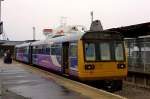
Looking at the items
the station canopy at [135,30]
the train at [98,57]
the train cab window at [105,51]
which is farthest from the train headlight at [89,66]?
the station canopy at [135,30]

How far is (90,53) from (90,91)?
3.86m

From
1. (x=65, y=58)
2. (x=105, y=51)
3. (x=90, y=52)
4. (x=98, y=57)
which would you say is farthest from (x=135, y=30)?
(x=90, y=52)

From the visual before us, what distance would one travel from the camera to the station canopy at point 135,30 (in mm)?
23241

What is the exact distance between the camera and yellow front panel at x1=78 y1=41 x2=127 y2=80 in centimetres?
1936

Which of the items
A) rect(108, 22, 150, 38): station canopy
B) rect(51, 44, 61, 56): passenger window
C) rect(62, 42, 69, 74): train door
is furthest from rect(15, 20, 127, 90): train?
rect(108, 22, 150, 38): station canopy

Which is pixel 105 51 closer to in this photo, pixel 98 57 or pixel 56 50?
pixel 98 57

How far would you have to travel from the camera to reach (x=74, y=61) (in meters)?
20.5

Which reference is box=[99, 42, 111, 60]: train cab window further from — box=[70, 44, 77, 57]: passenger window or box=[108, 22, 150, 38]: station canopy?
box=[108, 22, 150, 38]: station canopy

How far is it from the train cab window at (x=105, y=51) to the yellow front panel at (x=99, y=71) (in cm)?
30

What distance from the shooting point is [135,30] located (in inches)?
1001

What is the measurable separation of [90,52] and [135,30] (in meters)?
6.51

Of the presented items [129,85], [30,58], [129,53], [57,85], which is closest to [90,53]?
[57,85]

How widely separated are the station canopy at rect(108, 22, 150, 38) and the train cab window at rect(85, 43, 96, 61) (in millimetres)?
3945

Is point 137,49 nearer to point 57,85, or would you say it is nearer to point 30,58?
point 57,85
